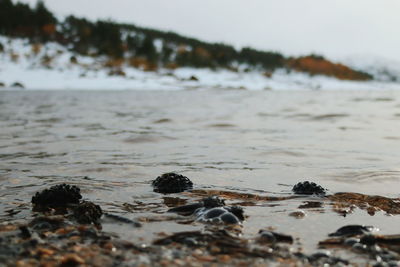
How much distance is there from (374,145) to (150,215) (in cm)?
548

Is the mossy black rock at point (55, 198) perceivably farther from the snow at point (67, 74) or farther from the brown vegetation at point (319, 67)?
the brown vegetation at point (319, 67)

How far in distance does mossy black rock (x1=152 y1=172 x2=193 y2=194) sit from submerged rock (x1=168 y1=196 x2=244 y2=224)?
659 mm

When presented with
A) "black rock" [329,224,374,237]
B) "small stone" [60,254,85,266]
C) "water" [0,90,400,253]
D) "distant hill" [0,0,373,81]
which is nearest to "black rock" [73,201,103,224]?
"water" [0,90,400,253]

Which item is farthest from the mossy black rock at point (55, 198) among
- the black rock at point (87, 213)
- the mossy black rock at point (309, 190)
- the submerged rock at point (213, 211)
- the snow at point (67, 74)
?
the snow at point (67, 74)

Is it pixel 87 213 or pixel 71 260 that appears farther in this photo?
pixel 87 213

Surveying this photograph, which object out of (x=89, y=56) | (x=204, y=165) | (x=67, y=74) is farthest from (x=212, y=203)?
(x=89, y=56)

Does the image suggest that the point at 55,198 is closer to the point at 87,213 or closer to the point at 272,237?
the point at 87,213

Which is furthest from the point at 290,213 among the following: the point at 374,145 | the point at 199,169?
the point at 374,145

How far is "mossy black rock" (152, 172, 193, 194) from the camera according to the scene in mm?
4238

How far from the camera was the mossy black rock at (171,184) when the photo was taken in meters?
4.24

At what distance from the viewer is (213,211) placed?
10.7ft

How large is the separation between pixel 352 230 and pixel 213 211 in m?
1.00

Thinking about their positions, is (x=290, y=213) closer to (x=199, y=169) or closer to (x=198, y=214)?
(x=198, y=214)

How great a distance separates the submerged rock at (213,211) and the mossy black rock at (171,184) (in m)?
0.66
